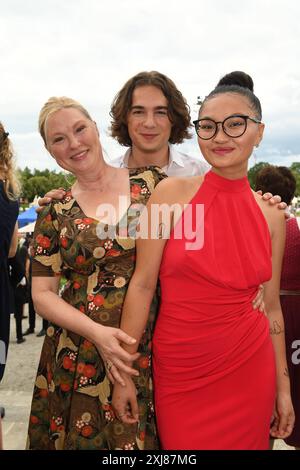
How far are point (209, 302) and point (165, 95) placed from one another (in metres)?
1.34

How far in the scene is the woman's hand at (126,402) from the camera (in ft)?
6.21

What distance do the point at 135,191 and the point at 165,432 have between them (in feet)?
3.33

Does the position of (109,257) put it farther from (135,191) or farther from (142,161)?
(142,161)

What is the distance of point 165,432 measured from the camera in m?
1.92

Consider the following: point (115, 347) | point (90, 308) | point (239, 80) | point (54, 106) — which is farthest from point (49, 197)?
point (239, 80)

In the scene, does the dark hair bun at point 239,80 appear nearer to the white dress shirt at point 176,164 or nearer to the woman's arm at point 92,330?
the white dress shirt at point 176,164

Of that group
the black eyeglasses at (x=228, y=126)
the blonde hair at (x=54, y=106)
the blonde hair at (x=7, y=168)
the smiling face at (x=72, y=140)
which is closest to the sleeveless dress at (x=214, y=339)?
the black eyeglasses at (x=228, y=126)

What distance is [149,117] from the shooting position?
2602 millimetres

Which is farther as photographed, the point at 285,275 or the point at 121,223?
the point at 285,275

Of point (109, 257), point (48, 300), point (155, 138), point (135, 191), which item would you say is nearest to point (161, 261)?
point (109, 257)

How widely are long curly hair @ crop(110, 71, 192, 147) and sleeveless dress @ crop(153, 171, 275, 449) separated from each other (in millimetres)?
949

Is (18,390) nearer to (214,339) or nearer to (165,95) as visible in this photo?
(165,95)

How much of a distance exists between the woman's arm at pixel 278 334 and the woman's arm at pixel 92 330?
668 millimetres

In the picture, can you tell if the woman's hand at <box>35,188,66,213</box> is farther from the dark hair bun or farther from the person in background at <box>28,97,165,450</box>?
the dark hair bun
